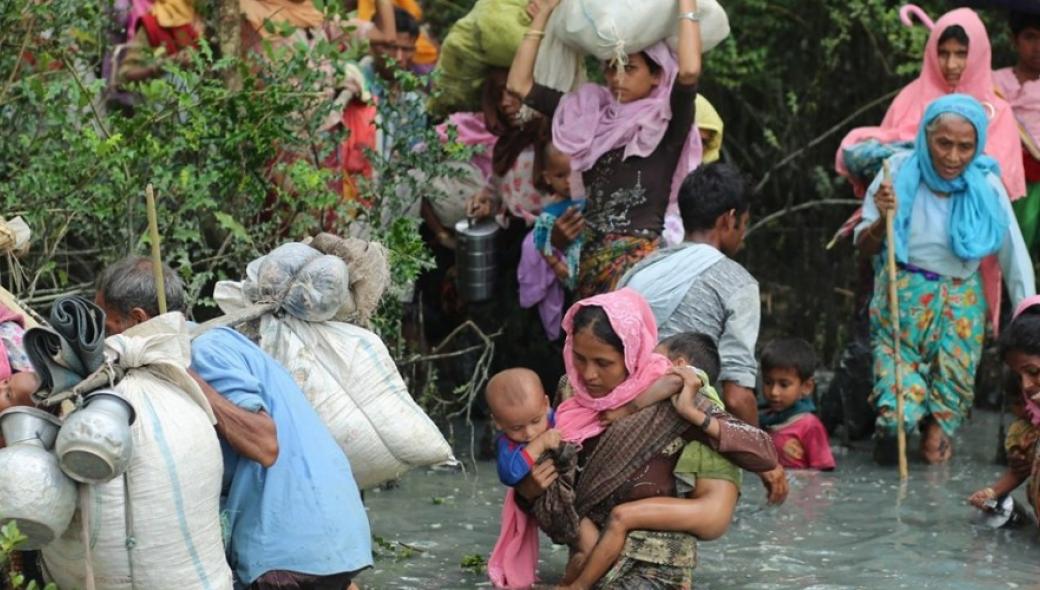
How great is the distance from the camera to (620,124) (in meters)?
8.01

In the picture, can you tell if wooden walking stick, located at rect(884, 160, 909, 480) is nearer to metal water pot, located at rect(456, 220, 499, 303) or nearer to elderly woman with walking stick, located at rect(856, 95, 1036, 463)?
elderly woman with walking stick, located at rect(856, 95, 1036, 463)

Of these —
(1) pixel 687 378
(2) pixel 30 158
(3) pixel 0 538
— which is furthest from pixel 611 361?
(2) pixel 30 158

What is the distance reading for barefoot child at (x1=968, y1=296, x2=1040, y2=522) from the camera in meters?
6.98

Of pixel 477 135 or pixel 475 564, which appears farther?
pixel 477 135

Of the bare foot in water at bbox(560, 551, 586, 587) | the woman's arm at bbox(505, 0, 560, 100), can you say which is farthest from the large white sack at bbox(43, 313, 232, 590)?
the woman's arm at bbox(505, 0, 560, 100)

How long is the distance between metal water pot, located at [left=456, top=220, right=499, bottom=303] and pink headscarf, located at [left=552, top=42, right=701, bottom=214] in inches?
39.0

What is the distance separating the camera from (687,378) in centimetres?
584

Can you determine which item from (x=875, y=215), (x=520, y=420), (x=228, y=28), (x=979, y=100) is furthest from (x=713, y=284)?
(x=979, y=100)

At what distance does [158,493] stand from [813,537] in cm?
331

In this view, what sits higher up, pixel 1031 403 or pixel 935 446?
pixel 1031 403

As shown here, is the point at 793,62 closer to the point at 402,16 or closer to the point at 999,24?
the point at 999,24

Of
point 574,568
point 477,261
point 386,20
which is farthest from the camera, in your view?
point 386,20

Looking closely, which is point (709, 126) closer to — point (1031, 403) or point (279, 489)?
point (1031, 403)

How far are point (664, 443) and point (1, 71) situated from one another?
3382 millimetres
